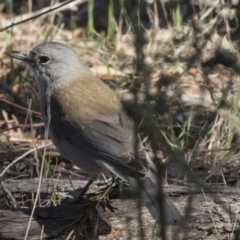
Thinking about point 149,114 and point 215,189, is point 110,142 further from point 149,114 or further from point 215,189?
point 149,114

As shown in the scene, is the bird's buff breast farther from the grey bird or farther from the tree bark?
the tree bark

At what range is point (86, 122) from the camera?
5184 millimetres

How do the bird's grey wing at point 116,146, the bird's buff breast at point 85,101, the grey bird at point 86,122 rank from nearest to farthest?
the bird's grey wing at point 116,146
the grey bird at point 86,122
the bird's buff breast at point 85,101

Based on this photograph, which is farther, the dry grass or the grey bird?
the dry grass

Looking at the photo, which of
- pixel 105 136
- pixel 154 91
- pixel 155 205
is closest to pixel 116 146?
pixel 105 136

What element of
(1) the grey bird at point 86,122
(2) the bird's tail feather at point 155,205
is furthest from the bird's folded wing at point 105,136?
(2) the bird's tail feather at point 155,205

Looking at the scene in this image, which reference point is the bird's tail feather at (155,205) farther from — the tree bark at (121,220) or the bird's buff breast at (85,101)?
the bird's buff breast at (85,101)

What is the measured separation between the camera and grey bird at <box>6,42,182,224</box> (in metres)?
4.69

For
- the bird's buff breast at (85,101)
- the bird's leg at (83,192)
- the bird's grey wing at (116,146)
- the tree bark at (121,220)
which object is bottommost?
the tree bark at (121,220)

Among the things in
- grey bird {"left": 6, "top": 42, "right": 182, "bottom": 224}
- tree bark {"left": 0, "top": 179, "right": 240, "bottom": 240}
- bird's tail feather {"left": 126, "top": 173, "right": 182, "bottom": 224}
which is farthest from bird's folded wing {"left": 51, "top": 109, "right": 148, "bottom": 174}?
tree bark {"left": 0, "top": 179, "right": 240, "bottom": 240}

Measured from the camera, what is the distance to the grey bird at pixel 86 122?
469 centimetres

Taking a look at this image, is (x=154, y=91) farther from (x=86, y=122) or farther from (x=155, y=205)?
(x=155, y=205)

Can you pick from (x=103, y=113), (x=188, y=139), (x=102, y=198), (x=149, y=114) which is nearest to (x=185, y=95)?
(x=188, y=139)

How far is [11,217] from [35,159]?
159 cm
